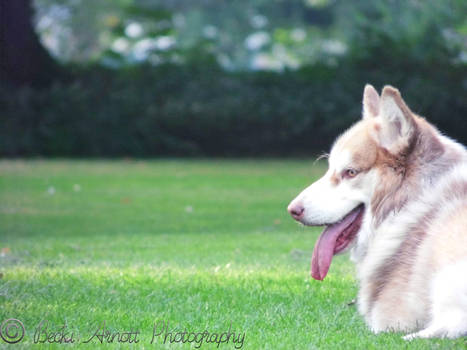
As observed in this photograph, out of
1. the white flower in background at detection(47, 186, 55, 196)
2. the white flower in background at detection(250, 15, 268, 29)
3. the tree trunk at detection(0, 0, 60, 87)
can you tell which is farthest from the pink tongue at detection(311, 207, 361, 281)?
the white flower in background at detection(250, 15, 268, 29)

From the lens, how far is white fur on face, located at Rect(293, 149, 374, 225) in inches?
169

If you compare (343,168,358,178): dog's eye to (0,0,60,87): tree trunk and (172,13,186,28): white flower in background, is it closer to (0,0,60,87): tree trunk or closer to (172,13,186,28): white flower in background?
(0,0,60,87): tree trunk

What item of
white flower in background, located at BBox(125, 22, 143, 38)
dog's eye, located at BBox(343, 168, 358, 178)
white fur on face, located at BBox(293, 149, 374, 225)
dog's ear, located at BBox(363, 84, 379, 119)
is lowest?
white flower in background, located at BBox(125, 22, 143, 38)

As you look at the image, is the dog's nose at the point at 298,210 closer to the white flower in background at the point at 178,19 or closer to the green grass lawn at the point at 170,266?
the green grass lawn at the point at 170,266

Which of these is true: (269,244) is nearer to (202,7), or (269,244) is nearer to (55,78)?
(55,78)

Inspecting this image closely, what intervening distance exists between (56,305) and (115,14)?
40587 millimetres

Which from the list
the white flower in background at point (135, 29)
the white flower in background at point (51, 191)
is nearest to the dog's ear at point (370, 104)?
the white flower in background at point (51, 191)

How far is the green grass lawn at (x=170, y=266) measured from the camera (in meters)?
4.40

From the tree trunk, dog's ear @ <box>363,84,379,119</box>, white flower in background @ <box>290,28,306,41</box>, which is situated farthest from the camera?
white flower in background @ <box>290,28,306,41</box>

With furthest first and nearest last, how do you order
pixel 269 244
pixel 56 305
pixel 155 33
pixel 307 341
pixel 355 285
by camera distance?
pixel 155 33
pixel 269 244
pixel 355 285
pixel 56 305
pixel 307 341

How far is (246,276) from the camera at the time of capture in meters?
6.14

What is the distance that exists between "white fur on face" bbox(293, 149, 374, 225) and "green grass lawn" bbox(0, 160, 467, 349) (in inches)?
27.1

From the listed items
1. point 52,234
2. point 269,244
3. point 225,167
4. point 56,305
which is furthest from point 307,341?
point 225,167

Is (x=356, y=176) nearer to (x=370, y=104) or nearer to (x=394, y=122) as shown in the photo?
(x=394, y=122)
